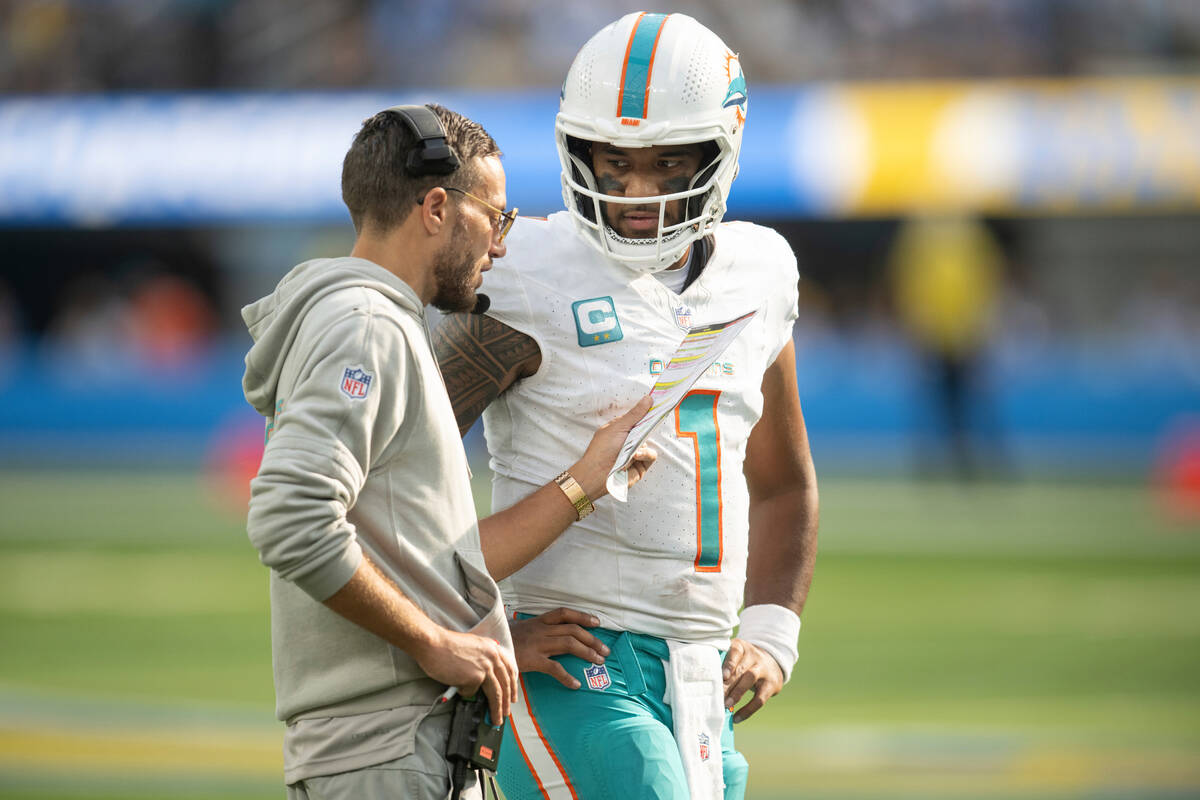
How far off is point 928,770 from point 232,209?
15061 mm

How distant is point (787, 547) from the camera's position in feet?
11.4

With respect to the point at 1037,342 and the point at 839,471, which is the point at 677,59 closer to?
the point at 839,471

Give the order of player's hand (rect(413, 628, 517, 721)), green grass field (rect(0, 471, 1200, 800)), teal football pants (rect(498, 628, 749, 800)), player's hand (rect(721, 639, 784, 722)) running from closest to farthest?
player's hand (rect(413, 628, 517, 721)), teal football pants (rect(498, 628, 749, 800)), player's hand (rect(721, 639, 784, 722)), green grass field (rect(0, 471, 1200, 800))

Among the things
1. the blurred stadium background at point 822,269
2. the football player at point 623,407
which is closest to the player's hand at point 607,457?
the football player at point 623,407

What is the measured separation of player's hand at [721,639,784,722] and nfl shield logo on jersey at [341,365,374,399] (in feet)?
3.47

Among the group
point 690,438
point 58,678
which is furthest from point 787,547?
point 58,678

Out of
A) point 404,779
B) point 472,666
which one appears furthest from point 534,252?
point 404,779

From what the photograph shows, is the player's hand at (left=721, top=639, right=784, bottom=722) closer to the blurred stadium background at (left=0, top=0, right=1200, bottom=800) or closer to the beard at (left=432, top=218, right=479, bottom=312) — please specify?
the beard at (left=432, top=218, right=479, bottom=312)

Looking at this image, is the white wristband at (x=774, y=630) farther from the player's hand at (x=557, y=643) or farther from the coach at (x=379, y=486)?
the coach at (x=379, y=486)

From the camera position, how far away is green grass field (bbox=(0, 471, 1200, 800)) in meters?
6.93

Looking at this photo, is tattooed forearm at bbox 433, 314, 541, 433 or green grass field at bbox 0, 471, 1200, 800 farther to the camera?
green grass field at bbox 0, 471, 1200, 800

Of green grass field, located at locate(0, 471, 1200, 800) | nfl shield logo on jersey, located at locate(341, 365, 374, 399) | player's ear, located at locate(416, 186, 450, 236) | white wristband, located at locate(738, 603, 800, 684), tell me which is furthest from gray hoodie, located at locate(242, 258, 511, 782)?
green grass field, located at locate(0, 471, 1200, 800)

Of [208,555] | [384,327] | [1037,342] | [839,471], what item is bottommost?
[384,327]

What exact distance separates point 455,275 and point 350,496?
50 centimetres
